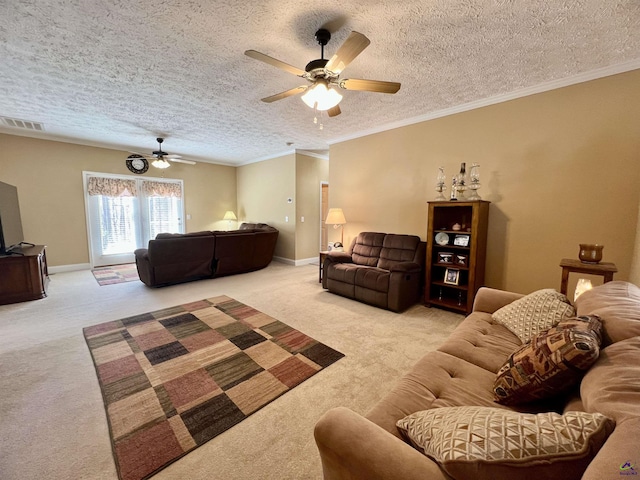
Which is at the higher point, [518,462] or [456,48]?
[456,48]

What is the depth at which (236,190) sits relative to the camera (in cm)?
795

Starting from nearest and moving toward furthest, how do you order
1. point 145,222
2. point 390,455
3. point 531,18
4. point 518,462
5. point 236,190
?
1. point 518,462
2. point 390,455
3. point 531,18
4. point 145,222
5. point 236,190

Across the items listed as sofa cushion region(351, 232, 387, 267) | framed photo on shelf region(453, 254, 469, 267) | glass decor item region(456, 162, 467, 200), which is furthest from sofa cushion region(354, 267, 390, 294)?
glass decor item region(456, 162, 467, 200)

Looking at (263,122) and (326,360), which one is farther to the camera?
(263,122)

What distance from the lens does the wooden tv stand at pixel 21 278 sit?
11.7 feet

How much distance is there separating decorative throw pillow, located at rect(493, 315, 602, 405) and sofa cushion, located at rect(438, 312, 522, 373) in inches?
13.8

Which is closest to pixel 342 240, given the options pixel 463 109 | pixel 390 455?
pixel 463 109

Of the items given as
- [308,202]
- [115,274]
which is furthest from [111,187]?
[308,202]

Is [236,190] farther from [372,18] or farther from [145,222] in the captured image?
[372,18]

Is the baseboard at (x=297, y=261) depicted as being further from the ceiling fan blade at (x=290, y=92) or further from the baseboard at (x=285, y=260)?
the ceiling fan blade at (x=290, y=92)

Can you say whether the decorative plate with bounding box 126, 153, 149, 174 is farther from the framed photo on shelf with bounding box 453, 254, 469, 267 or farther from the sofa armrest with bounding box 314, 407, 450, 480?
the sofa armrest with bounding box 314, 407, 450, 480

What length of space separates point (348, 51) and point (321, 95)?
44 cm

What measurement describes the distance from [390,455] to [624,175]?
356 centimetres

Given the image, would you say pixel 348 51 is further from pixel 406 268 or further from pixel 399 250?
pixel 399 250
